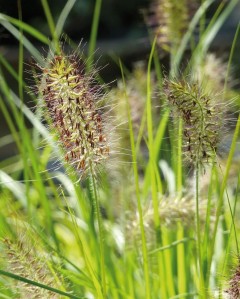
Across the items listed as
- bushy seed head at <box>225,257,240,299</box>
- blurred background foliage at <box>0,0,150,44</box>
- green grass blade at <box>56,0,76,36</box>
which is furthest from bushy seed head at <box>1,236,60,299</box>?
blurred background foliage at <box>0,0,150,44</box>

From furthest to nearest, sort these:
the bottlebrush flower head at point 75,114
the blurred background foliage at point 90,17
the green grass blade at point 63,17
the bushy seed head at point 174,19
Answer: the blurred background foliage at point 90,17 < the bushy seed head at point 174,19 < the green grass blade at point 63,17 < the bottlebrush flower head at point 75,114

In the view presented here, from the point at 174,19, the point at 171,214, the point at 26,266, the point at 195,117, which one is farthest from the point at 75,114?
Answer: the point at 174,19

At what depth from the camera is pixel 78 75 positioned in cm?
103

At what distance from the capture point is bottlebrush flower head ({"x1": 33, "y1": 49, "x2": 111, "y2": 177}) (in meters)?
1.02

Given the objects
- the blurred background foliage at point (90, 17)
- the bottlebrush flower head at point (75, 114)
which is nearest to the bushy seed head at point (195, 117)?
the bottlebrush flower head at point (75, 114)

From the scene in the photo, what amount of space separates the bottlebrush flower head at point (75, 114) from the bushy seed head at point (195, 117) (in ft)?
0.36

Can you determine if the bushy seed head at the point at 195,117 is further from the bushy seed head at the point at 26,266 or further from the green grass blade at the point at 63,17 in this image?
the green grass blade at the point at 63,17

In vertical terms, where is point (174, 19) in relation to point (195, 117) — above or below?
above

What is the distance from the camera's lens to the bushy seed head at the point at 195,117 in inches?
41.6

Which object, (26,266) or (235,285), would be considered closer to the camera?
(235,285)

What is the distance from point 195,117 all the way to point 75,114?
17 centimetres

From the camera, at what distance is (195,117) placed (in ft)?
3.50

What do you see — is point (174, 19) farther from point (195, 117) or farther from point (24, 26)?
point (195, 117)

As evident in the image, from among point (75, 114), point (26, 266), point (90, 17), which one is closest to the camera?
point (75, 114)
